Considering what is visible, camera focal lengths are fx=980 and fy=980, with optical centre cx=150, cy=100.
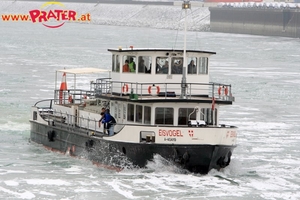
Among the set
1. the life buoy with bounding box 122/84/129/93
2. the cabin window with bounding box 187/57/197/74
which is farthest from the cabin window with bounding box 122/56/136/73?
the cabin window with bounding box 187/57/197/74

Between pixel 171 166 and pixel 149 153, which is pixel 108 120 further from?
pixel 171 166

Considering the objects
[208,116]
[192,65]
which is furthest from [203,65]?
[208,116]

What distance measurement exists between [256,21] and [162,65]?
137 m

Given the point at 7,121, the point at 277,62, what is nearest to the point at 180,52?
the point at 7,121

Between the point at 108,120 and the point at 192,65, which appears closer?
the point at 108,120

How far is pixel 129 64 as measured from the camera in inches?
1196

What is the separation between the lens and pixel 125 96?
29.8 m

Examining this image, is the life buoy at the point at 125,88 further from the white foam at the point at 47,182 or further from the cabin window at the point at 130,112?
the white foam at the point at 47,182

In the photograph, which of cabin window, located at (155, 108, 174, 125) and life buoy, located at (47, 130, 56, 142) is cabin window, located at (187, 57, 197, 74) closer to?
cabin window, located at (155, 108, 174, 125)

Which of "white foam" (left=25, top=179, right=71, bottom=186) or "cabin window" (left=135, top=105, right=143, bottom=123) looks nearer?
"white foam" (left=25, top=179, right=71, bottom=186)

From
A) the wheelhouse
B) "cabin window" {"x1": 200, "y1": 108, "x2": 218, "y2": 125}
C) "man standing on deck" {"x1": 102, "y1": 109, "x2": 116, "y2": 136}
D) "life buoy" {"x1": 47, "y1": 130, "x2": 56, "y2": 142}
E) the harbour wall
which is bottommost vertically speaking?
"life buoy" {"x1": 47, "y1": 130, "x2": 56, "y2": 142}

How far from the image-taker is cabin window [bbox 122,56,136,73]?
30.3 metres

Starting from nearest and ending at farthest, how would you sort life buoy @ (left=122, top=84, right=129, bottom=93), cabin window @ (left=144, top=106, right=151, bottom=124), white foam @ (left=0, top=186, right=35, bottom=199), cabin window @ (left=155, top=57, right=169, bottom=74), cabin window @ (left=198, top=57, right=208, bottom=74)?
white foam @ (left=0, top=186, right=35, bottom=199) → cabin window @ (left=144, top=106, right=151, bottom=124) → life buoy @ (left=122, top=84, right=129, bottom=93) → cabin window @ (left=155, top=57, right=169, bottom=74) → cabin window @ (left=198, top=57, right=208, bottom=74)

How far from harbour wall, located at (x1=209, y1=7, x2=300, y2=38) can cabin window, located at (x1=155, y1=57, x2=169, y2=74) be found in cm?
12102
